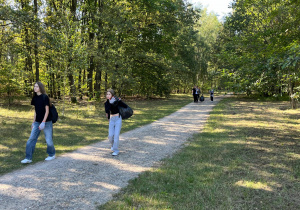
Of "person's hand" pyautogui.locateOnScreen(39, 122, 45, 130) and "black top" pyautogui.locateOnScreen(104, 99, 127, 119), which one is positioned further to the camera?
"black top" pyautogui.locateOnScreen(104, 99, 127, 119)

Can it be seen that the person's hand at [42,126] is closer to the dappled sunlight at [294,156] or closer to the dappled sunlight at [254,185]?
the dappled sunlight at [254,185]

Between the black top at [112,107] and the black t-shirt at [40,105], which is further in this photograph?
the black top at [112,107]

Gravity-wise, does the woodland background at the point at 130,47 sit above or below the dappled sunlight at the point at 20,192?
above

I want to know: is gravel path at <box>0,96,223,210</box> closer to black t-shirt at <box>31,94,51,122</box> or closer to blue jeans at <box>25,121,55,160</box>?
blue jeans at <box>25,121,55,160</box>

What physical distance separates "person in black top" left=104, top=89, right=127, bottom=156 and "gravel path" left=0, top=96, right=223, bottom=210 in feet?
1.25

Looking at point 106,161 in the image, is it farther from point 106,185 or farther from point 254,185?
point 254,185

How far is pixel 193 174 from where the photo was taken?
4617 millimetres

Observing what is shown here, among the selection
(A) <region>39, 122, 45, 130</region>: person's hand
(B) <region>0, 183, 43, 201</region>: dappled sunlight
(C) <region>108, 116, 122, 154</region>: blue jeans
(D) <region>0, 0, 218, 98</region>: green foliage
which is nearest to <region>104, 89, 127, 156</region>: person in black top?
(C) <region>108, 116, 122, 154</region>: blue jeans

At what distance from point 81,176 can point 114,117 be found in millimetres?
2035

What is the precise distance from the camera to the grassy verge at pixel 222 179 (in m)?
3.48

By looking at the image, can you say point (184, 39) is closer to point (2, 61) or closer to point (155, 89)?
point (155, 89)

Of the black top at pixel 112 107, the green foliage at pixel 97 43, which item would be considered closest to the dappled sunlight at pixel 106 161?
the black top at pixel 112 107

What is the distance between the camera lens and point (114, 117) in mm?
6160

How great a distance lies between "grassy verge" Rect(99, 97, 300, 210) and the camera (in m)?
3.48
